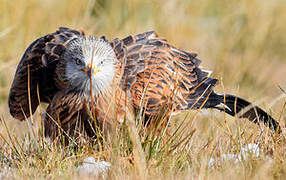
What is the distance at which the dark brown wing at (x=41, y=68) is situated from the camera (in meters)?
4.18

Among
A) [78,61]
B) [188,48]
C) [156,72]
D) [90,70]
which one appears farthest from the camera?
[188,48]

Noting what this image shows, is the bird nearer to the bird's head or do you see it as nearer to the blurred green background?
the bird's head

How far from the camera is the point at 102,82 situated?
12.5 ft

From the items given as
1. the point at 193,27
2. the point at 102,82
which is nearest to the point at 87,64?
the point at 102,82

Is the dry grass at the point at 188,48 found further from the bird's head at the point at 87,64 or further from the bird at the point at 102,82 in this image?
the bird's head at the point at 87,64

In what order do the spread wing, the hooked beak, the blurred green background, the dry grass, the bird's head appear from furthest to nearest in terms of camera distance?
the blurred green background → the spread wing → the bird's head → the hooked beak → the dry grass

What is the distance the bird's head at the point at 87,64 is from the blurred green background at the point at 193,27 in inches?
112

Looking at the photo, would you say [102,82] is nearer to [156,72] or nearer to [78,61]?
[78,61]

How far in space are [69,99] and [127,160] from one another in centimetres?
110

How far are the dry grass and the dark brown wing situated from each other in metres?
0.29

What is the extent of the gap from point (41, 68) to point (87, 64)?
802mm

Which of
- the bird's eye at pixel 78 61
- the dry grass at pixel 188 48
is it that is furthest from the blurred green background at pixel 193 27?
the bird's eye at pixel 78 61

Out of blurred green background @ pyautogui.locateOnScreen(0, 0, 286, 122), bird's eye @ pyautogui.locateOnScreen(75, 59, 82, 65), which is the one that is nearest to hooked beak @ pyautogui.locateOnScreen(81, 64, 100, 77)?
bird's eye @ pyautogui.locateOnScreen(75, 59, 82, 65)

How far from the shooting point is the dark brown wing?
418 cm
